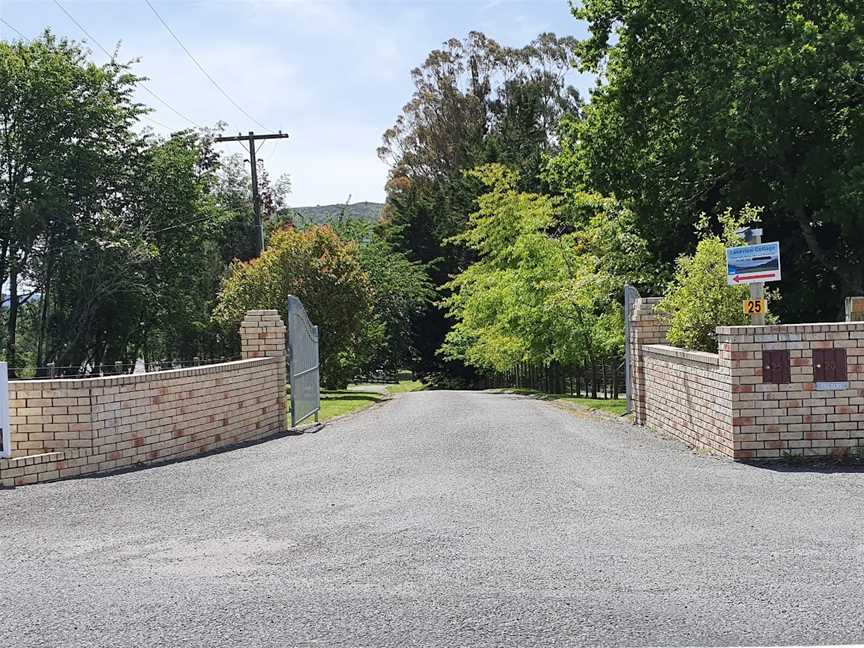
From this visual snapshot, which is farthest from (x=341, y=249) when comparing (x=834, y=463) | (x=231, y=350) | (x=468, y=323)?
(x=834, y=463)

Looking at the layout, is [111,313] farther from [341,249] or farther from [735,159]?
[735,159]

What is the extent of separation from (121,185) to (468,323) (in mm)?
17538

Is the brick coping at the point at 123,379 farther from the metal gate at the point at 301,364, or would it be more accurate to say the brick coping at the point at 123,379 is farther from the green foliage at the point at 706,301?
the green foliage at the point at 706,301

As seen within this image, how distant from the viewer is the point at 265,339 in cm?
1648

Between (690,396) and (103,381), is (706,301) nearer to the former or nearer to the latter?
(690,396)

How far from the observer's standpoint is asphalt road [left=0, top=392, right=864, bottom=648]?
5109mm

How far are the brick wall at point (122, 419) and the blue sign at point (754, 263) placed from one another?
298 inches

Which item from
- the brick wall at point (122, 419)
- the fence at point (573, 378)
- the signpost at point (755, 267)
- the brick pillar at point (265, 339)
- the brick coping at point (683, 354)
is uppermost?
the signpost at point (755, 267)

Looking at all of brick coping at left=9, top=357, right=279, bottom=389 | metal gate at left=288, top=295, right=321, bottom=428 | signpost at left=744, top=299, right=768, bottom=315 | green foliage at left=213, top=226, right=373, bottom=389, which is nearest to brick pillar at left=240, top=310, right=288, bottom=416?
metal gate at left=288, top=295, right=321, bottom=428

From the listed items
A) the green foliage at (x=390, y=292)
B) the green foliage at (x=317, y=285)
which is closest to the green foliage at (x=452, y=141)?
the green foliage at (x=390, y=292)

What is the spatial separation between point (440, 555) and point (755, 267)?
714 cm

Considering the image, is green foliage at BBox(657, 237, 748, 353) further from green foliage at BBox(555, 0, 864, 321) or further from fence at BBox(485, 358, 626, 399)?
fence at BBox(485, 358, 626, 399)

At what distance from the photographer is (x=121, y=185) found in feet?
140

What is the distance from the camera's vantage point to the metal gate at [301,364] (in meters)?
16.8
